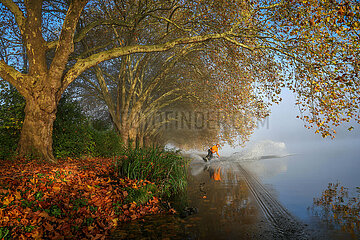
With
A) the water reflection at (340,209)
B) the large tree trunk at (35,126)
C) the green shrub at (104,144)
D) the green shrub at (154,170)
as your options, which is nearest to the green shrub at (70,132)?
the green shrub at (104,144)

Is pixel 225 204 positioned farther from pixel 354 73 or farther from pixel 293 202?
pixel 354 73

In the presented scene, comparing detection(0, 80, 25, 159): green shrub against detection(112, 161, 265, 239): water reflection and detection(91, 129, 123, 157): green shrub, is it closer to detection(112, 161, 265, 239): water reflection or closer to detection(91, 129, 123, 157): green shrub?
detection(91, 129, 123, 157): green shrub

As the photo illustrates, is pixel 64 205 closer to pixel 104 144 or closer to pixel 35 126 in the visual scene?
pixel 35 126

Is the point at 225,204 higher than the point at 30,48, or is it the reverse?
the point at 30,48

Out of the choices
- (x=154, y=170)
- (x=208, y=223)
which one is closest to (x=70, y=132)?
(x=154, y=170)

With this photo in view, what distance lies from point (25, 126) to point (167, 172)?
5414 mm

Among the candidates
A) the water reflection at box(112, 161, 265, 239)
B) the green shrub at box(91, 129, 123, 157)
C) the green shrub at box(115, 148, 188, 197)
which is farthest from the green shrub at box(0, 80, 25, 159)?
the water reflection at box(112, 161, 265, 239)

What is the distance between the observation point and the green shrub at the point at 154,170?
6.87 meters

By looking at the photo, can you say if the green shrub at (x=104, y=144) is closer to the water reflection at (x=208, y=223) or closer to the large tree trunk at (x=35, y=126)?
the large tree trunk at (x=35, y=126)

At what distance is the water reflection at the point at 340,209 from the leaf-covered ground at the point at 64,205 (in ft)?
12.6

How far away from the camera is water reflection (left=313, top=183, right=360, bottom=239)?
4289mm

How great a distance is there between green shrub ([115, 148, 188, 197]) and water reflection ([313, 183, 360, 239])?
3.95 m

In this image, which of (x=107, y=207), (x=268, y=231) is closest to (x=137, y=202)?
(x=107, y=207)

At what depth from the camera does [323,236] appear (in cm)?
386
